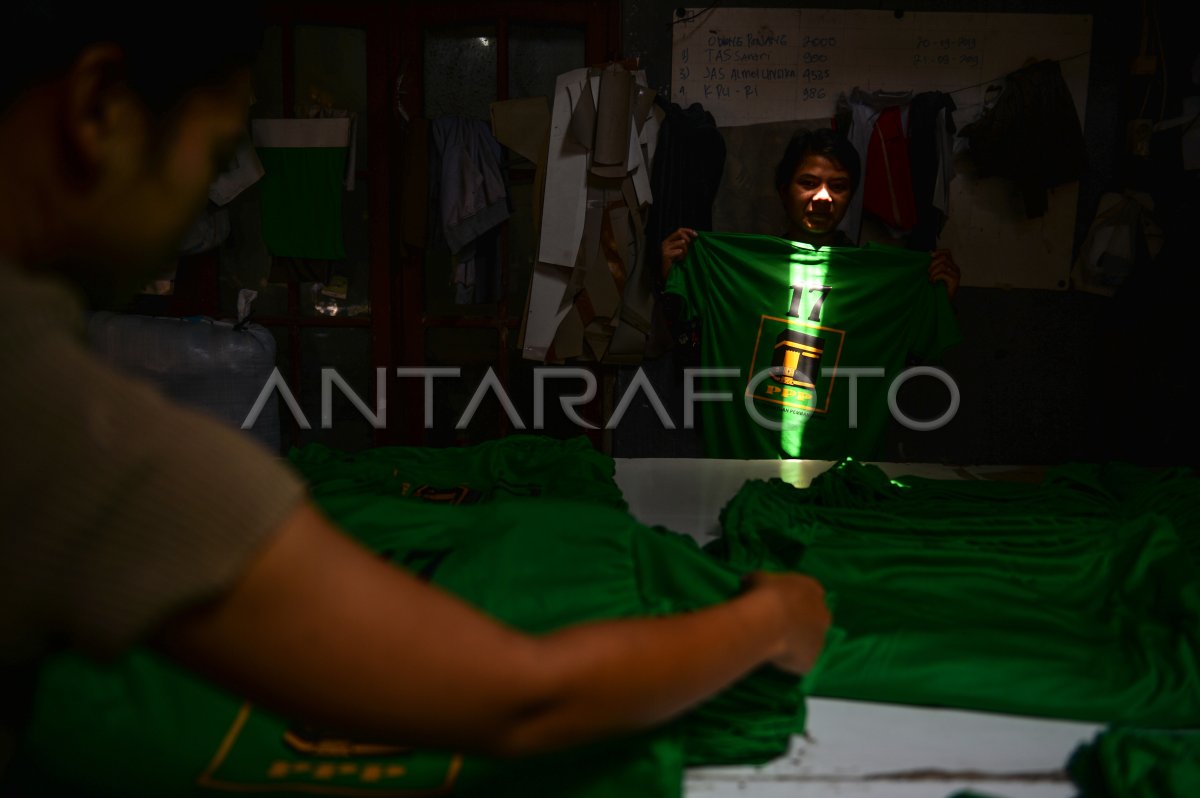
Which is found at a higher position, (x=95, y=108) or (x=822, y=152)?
(x=822, y=152)

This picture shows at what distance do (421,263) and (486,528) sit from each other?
9.84ft

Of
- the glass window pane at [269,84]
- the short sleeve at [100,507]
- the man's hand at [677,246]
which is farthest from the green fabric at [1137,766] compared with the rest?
the glass window pane at [269,84]

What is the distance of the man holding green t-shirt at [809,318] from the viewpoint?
2910 mm

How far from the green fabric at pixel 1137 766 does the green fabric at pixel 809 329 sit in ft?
7.17

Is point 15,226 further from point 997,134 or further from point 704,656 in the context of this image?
point 997,134

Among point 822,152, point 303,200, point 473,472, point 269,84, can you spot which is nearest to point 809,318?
point 822,152

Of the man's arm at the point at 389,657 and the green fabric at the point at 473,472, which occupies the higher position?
the man's arm at the point at 389,657

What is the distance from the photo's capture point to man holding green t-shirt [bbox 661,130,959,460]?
2.91 metres

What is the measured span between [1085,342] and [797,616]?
→ 3.79 meters

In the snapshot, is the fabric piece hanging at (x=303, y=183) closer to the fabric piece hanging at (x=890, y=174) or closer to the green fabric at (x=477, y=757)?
the fabric piece hanging at (x=890, y=174)

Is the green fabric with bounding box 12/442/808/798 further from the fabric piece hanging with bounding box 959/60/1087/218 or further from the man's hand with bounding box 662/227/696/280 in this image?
the fabric piece hanging with bounding box 959/60/1087/218

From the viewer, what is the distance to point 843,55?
3.61 meters

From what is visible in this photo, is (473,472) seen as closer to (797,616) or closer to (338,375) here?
(797,616)

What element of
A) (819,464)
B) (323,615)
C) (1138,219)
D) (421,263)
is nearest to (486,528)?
(323,615)
